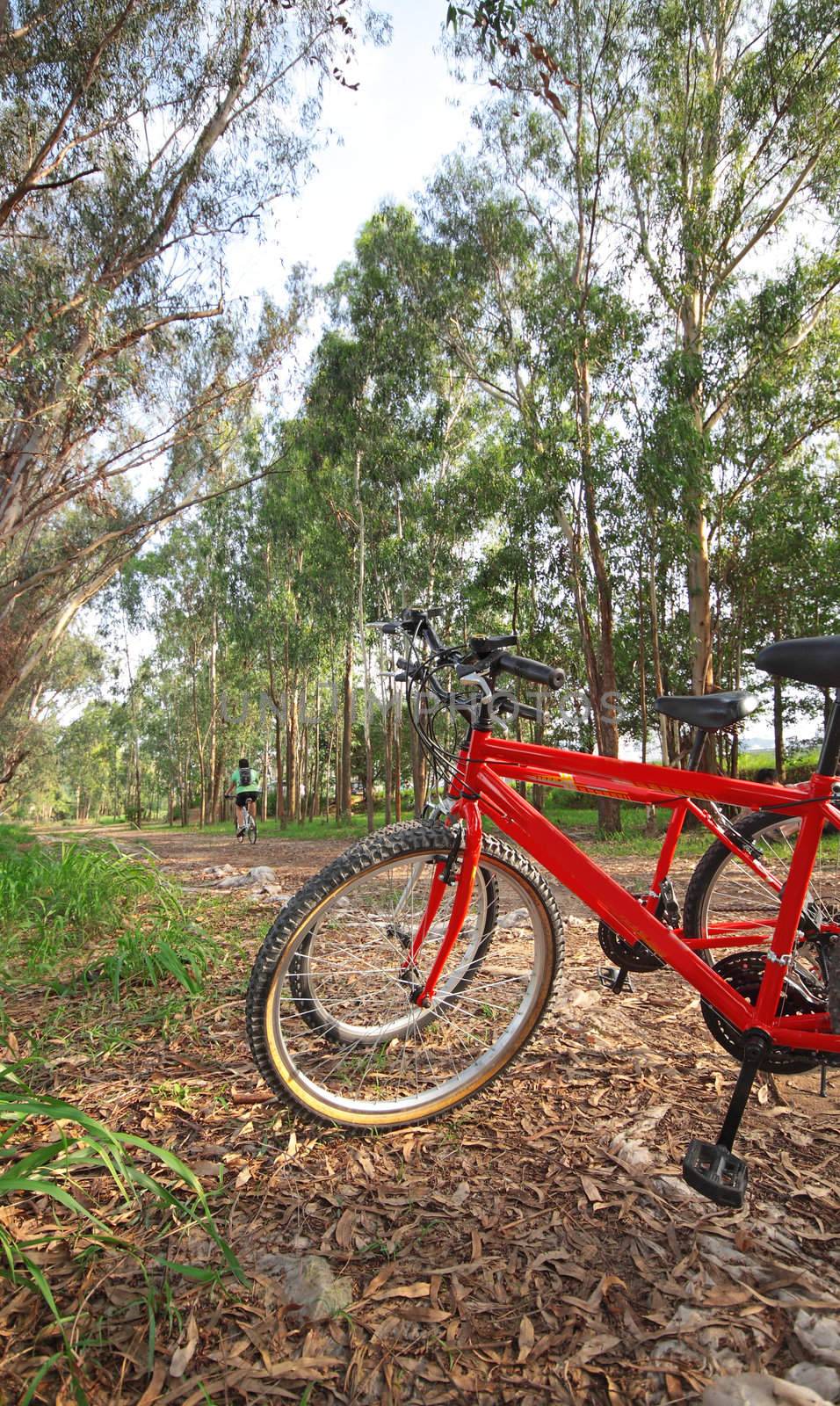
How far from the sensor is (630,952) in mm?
2152

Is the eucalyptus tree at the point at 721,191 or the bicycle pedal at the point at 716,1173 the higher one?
the eucalyptus tree at the point at 721,191

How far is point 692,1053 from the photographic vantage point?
238 centimetres

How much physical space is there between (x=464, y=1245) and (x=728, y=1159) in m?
0.64

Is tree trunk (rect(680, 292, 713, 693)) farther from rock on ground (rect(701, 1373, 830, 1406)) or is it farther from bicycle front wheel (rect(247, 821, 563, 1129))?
rock on ground (rect(701, 1373, 830, 1406))

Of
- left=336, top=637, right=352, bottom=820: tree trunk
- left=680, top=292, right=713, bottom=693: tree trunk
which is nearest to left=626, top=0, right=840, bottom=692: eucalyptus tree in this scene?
left=680, top=292, right=713, bottom=693: tree trunk

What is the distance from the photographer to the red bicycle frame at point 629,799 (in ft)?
6.00

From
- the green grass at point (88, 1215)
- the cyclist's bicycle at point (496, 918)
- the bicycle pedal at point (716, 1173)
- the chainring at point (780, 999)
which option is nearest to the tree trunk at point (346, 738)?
the cyclist's bicycle at point (496, 918)

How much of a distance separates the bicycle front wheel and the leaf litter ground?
0.13m

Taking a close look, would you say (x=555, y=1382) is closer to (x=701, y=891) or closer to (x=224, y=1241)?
(x=224, y=1241)

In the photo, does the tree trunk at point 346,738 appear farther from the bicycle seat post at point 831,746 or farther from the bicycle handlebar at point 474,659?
the bicycle seat post at point 831,746

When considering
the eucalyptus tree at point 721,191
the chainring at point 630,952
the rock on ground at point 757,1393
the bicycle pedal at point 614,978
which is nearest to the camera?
the rock on ground at point 757,1393

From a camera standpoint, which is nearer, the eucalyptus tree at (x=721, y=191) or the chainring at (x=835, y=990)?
the chainring at (x=835, y=990)

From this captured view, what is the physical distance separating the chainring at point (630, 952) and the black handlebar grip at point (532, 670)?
29.5 inches

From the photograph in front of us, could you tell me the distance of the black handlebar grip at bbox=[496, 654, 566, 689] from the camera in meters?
1.80
